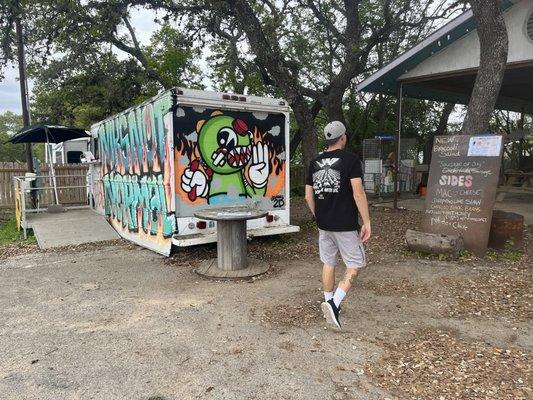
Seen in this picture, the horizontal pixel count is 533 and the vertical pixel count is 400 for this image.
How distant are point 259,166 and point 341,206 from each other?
3.42 metres

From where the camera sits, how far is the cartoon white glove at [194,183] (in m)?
6.38

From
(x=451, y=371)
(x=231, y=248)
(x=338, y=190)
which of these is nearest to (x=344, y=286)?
(x=338, y=190)

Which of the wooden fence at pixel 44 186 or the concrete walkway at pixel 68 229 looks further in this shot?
the wooden fence at pixel 44 186

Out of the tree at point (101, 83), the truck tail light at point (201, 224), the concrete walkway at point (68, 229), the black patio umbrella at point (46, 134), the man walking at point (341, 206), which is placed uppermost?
the tree at point (101, 83)

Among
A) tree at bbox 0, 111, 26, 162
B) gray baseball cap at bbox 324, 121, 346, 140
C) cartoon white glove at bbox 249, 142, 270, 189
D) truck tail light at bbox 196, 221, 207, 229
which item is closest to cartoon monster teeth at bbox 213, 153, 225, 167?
cartoon white glove at bbox 249, 142, 270, 189

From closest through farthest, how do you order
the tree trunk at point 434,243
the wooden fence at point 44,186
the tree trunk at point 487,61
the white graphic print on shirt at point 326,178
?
the white graphic print on shirt at point 326,178 < the tree trunk at point 434,243 < the tree trunk at point 487,61 < the wooden fence at point 44,186

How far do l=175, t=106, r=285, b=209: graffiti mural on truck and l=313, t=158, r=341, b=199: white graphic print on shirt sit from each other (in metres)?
2.81

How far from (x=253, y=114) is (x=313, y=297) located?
3.46 meters

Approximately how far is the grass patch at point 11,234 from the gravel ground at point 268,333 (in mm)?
2920

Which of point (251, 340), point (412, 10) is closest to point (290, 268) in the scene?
point (251, 340)

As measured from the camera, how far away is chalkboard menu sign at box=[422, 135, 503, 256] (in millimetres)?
6180

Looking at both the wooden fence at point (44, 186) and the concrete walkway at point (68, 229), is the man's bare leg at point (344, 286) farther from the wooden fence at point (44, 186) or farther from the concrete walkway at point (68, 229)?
the wooden fence at point (44, 186)

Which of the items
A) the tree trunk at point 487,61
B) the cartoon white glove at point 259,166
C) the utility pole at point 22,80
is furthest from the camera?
the utility pole at point 22,80

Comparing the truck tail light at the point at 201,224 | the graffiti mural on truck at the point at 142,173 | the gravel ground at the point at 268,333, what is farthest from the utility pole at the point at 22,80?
the truck tail light at the point at 201,224
